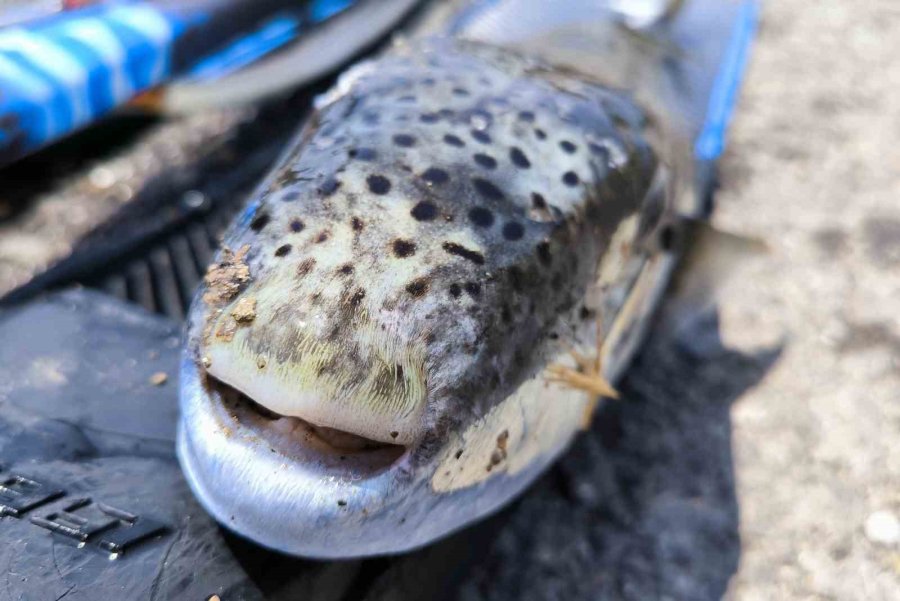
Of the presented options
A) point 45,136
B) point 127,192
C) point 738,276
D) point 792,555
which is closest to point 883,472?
point 792,555

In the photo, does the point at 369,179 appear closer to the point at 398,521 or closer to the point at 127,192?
the point at 398,521

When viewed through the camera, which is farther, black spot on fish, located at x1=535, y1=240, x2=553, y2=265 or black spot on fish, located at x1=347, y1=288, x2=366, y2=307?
black spot on fish, located at x1=535, y1=240, x2=553, y2=265

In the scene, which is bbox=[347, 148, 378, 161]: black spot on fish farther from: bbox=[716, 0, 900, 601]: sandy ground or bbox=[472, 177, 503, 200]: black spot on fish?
bbox=[716, 0, 900, 601]: sandy ground

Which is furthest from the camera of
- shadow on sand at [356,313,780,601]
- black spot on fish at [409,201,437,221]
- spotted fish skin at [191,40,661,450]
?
shadow on sand at [356,313,780,601]

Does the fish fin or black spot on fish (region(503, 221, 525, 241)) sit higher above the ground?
→ black spot on fish (region(503, 221, 525, 241))

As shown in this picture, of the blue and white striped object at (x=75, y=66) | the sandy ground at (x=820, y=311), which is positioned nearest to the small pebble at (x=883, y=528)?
the sandy ground at (x=820, y=311)

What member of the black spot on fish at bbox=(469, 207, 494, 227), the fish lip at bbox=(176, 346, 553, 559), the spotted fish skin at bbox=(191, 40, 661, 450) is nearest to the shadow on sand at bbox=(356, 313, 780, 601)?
the fish lip at bbox=(176, 346, 553, 559)

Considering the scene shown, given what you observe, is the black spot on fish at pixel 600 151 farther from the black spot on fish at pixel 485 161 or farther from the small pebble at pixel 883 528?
the small pebble at pixel 883 528
